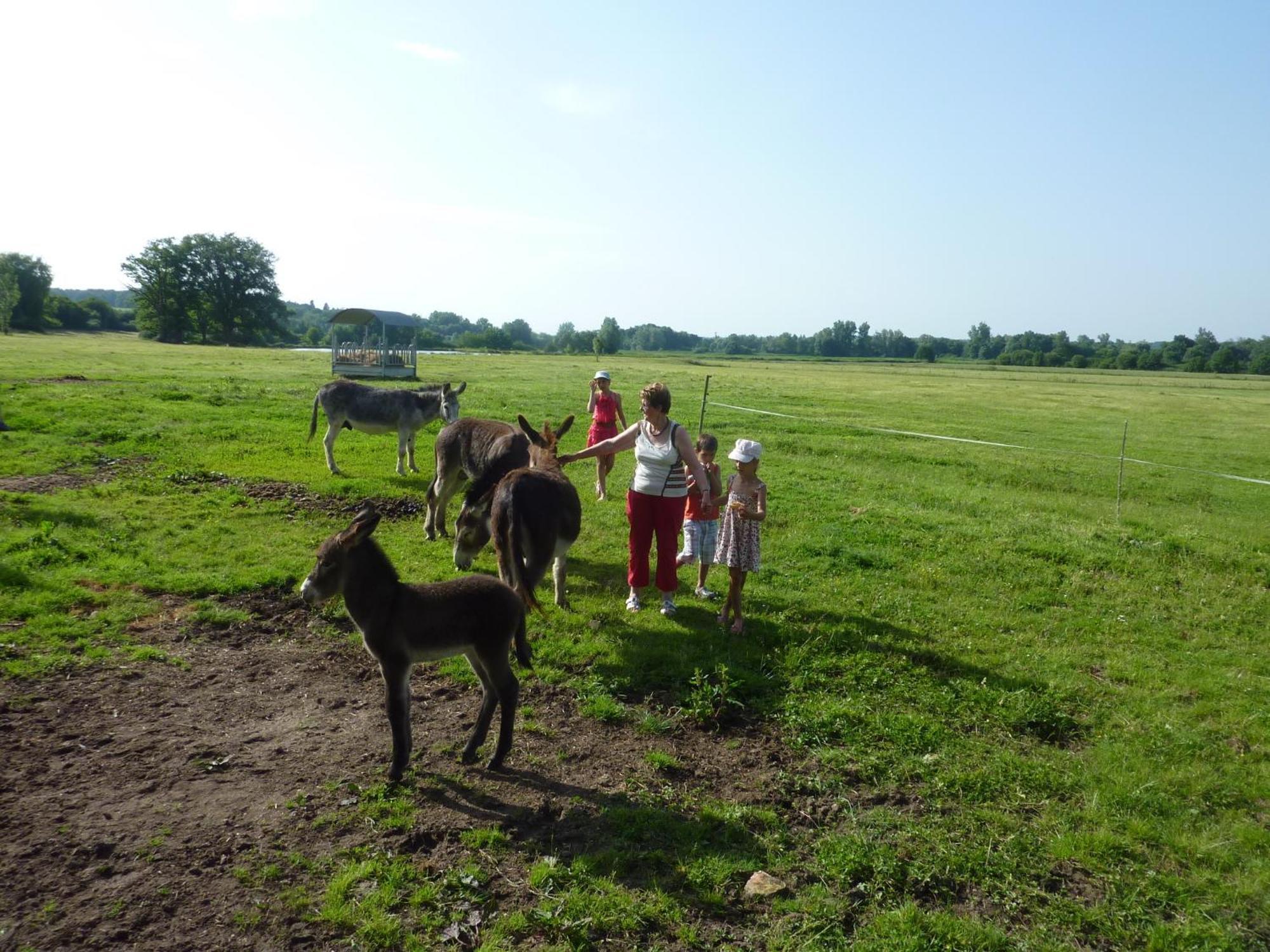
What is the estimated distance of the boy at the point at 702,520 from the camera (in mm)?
7742

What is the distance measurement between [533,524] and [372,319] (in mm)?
37294

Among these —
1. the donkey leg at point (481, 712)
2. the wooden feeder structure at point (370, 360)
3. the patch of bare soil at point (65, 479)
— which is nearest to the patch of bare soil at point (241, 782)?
the donkey leg at point (481, 712)

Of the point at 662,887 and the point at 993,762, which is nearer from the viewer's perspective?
the point at 662,887

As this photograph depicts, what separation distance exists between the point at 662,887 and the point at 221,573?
643 cm

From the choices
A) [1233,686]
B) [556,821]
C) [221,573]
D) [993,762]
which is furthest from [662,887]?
[221,573]

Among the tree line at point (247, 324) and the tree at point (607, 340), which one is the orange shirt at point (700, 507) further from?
the tree at point (607, 340)

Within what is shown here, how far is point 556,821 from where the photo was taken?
4.54 meters

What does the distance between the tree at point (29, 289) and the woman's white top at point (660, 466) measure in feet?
337

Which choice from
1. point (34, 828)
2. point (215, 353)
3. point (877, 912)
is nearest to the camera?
point (877, 912)

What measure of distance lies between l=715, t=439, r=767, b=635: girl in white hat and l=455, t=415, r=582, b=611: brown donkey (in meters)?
1.52

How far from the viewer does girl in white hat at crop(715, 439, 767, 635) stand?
7156 mm

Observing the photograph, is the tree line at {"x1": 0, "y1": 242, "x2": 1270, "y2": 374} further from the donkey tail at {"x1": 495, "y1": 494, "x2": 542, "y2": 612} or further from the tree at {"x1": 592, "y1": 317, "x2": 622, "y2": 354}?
the donkey tail at {"x1": 495, "y1": 494, "x2": 542, "y2": 612}

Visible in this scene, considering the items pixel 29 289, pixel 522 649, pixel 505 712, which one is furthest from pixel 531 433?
pixel 29 289

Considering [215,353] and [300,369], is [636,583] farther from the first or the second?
[215,353]
